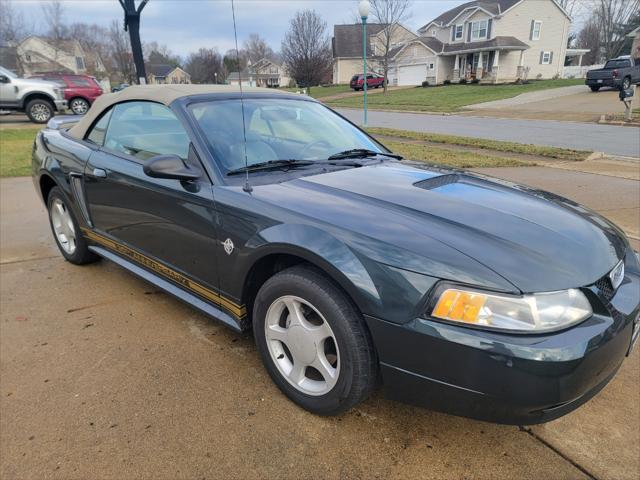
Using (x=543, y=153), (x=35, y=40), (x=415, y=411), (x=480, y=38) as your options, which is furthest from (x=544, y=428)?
(x=35, y=40)

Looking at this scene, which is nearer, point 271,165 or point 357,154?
point 271,165

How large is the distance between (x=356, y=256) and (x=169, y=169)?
1.13 metres

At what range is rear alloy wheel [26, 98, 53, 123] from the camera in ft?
50.9

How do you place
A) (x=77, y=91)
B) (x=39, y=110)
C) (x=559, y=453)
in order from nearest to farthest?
(x=559, y=453)
(x=39, y=110)
(x=77, y=91)

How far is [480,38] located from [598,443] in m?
49.3

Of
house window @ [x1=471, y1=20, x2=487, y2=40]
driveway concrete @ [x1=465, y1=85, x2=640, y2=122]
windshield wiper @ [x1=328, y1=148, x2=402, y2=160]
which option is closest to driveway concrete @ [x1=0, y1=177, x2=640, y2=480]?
windshield wiper @ [x1=328, y1=148, x2=402, y2=160]

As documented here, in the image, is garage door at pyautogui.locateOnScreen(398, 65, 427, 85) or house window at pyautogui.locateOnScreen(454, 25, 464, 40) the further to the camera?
garage door at pyautogui.locateOnScreen(398, 65, 427, 85)

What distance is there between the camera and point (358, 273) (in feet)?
5.90

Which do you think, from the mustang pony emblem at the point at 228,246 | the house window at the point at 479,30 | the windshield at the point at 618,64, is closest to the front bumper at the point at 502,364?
the mustang pony emblem at the point at 228,246

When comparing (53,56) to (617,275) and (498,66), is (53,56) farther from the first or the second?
(617,275)

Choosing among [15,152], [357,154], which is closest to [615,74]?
[15,152]

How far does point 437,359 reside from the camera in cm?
166

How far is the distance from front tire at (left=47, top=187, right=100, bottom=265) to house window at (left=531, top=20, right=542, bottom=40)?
1954 inches

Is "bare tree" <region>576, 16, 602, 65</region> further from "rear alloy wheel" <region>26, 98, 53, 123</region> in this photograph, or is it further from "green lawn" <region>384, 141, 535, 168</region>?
"rear alloy wheel" <region>26, 98, 53, 123</region>
